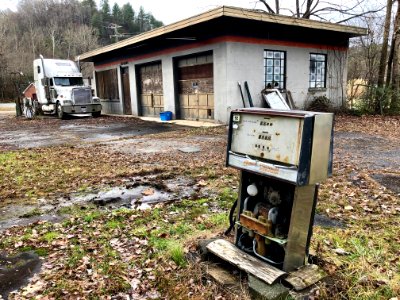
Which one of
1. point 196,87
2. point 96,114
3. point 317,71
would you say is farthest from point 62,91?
point 317,71

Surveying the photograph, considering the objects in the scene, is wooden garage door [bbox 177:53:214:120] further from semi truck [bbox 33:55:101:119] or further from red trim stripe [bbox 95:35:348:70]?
semi truck [bbox 33:55:101:119]

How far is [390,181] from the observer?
17.7 feet

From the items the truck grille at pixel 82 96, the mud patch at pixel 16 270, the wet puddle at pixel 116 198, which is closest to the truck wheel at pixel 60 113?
the truck grille at pixel 82 96

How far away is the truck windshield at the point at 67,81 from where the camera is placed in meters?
19.5

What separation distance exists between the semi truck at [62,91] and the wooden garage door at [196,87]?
20.7 ft

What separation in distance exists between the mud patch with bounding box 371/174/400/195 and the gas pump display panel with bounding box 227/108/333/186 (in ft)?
10.5

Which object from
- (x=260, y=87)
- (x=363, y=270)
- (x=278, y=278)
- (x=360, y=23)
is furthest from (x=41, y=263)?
(x=360, y=23)

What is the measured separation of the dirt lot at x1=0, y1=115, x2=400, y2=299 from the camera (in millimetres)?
2662

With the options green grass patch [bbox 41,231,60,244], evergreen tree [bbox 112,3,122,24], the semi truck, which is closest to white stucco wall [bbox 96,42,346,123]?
the semi truck

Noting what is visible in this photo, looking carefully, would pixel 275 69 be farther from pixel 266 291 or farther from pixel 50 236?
pixel 266 291

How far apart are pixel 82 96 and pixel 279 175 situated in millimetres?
18264

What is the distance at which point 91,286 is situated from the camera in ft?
8.87

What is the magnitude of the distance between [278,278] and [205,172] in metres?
3.85

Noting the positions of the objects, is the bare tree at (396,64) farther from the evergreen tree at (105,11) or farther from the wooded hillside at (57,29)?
the evergreen tree at (105,11)
